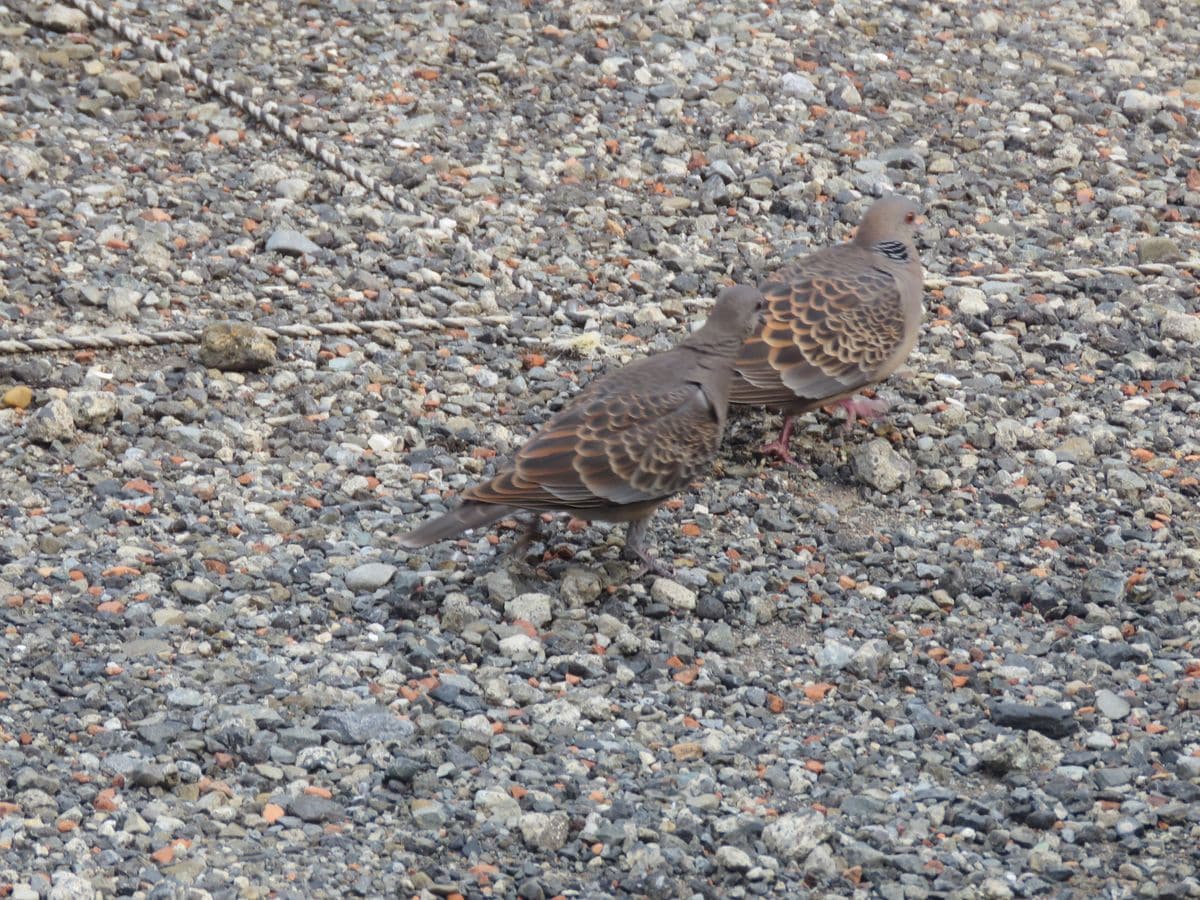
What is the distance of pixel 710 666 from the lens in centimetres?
479

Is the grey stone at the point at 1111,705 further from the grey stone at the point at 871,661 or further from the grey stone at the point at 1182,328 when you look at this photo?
the grey stone at the point at 1182,328

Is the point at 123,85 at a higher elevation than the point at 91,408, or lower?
higher

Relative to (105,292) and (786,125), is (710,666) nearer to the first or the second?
(105,292)

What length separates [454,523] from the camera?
15.9ft

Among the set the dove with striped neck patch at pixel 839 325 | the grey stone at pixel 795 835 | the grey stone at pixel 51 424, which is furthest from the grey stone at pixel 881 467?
the grey stone at pixel 51 424

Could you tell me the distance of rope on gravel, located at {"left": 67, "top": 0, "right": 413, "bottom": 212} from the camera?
7.09 metres

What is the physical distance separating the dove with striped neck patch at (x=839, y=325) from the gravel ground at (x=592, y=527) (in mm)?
258

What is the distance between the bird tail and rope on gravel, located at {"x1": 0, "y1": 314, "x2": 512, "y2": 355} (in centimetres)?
157

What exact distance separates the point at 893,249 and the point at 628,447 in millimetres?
1684

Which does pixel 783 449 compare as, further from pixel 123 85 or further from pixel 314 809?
pixel 123 85

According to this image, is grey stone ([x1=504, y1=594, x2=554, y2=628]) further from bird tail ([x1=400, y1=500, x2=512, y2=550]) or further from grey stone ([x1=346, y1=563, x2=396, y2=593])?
grey stone ([x1=346, y1=563, x2=396, y2=593])

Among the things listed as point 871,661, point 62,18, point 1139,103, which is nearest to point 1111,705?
point 871,661

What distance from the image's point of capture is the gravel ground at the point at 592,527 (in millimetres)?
4066

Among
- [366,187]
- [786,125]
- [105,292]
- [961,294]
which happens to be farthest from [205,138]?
[961,294]
